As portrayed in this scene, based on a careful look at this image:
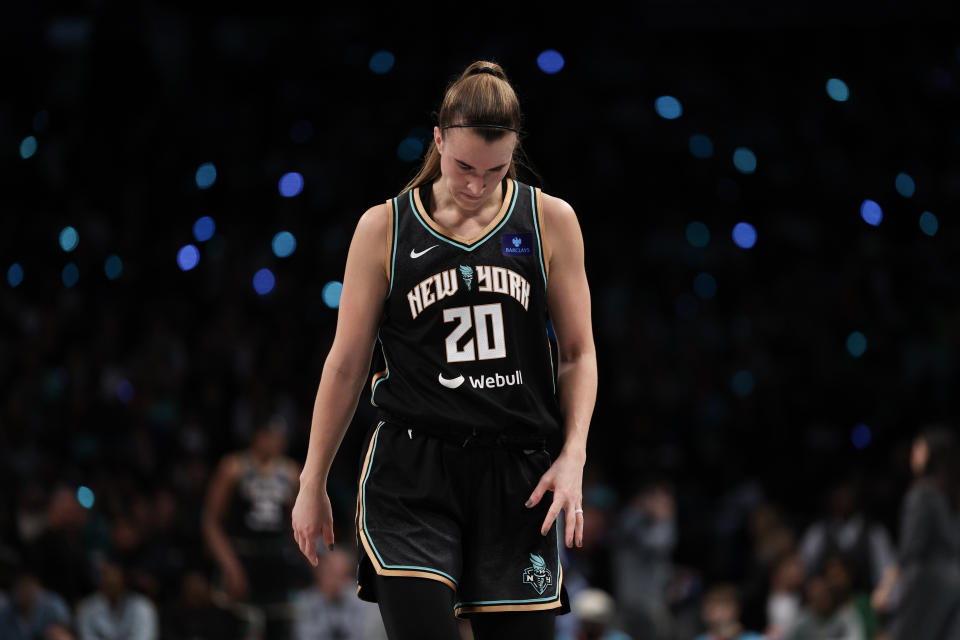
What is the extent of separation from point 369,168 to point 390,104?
89 centimetres

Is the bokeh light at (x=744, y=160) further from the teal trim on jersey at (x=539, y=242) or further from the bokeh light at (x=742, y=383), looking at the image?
the teal trim on jersey at (x=539, y=242)

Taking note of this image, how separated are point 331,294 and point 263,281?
911 mm

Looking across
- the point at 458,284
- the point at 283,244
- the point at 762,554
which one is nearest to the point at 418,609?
the point at 458,284

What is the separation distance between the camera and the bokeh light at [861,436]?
12.4 m

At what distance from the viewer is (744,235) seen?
45.6ft

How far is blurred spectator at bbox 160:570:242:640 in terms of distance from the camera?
8.82 m

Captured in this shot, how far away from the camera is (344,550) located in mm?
10141

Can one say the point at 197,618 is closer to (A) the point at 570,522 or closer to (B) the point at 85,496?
(B) the point at 85,496

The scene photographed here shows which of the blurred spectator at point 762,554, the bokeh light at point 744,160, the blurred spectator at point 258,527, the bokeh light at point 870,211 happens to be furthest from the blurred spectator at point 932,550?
the bokeh light at point 744,160

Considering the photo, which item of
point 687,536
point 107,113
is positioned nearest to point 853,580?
point 687,536

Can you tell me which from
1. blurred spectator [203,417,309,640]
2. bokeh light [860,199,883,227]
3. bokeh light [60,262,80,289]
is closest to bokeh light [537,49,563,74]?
bokeh light [860,199,883,227]

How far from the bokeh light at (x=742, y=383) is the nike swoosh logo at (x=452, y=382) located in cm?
990

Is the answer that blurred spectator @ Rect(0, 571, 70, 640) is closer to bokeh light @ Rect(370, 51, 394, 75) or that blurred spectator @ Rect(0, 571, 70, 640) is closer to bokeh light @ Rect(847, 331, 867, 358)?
bokeh light @ Rect(370, 51, 394, 75)

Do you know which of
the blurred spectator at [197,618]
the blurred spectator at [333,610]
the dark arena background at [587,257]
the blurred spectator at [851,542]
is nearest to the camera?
the blurred spectator at [197,618]
